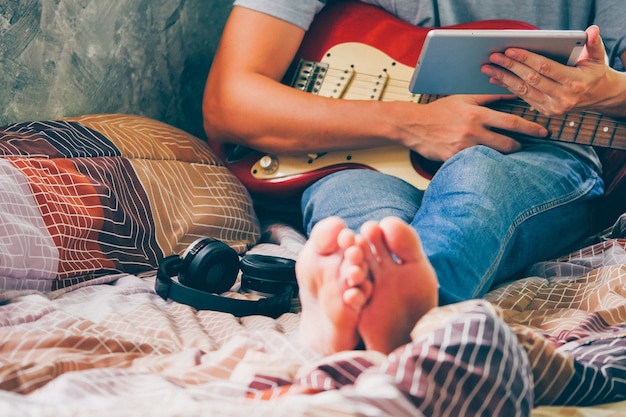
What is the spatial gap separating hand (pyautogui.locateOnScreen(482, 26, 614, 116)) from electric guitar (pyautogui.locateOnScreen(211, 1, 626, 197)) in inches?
3.2

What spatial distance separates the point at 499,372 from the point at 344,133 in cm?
86

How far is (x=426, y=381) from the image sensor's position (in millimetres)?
616

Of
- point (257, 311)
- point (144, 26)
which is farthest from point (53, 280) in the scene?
point (144, 26)

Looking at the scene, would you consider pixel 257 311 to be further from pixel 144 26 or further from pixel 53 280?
pixel 144 26

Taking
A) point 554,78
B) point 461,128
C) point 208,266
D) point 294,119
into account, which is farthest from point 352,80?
point 208,266

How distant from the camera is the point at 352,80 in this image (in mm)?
1560

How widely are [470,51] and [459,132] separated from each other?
7.0 inches

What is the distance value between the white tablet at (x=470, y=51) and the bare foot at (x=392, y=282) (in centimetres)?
57

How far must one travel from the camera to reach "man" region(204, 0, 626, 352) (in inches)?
43.6

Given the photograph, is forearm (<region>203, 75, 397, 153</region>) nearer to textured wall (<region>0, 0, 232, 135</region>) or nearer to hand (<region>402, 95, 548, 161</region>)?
hand (<region>402, 95, 548, 161</region>)

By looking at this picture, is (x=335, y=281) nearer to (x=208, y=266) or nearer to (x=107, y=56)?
(x=208, y=266)

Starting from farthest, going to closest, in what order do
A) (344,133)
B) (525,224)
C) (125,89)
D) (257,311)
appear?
(125,89) < (344,133) < (525,224) < (257,311)

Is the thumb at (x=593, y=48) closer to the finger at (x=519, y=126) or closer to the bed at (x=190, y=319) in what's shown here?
the finger at (x=519, y=126)

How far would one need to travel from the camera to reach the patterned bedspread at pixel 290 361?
61cm
